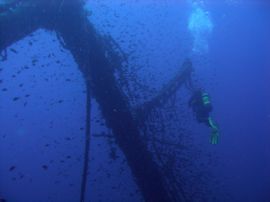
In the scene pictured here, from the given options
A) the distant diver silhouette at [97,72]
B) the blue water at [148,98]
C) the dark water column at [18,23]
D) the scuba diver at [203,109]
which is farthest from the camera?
the scuba diver at [203,109]

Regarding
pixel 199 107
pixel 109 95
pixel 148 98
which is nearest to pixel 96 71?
pixel 109 95

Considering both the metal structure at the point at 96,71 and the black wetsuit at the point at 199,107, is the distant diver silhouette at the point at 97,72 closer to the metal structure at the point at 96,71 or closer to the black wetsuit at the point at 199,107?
the metal structure at the point at 96,71

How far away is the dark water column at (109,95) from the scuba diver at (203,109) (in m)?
0.74

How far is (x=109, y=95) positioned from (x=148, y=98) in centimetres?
48

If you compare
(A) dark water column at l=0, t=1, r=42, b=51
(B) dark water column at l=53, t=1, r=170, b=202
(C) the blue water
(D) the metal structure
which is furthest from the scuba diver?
(A) dark water column at l=0, t=1, r=42, b=51

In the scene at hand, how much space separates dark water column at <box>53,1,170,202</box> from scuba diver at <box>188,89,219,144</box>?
742 mm

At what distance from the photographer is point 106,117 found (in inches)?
122

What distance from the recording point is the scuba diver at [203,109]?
10.5ft

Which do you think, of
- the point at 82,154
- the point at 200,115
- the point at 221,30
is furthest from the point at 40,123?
the point at 221,30

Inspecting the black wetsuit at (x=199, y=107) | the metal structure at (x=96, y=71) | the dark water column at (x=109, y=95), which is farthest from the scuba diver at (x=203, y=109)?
Result: the dark water column at (x=109, y=95)

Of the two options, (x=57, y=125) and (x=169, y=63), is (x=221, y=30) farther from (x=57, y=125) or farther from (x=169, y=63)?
(x=57, y=125)

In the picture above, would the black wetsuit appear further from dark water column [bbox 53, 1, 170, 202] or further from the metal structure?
dark water column [bbox 53, 1, 170, 202]

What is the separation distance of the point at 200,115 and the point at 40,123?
181cm

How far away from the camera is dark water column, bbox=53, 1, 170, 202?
9.49ft
